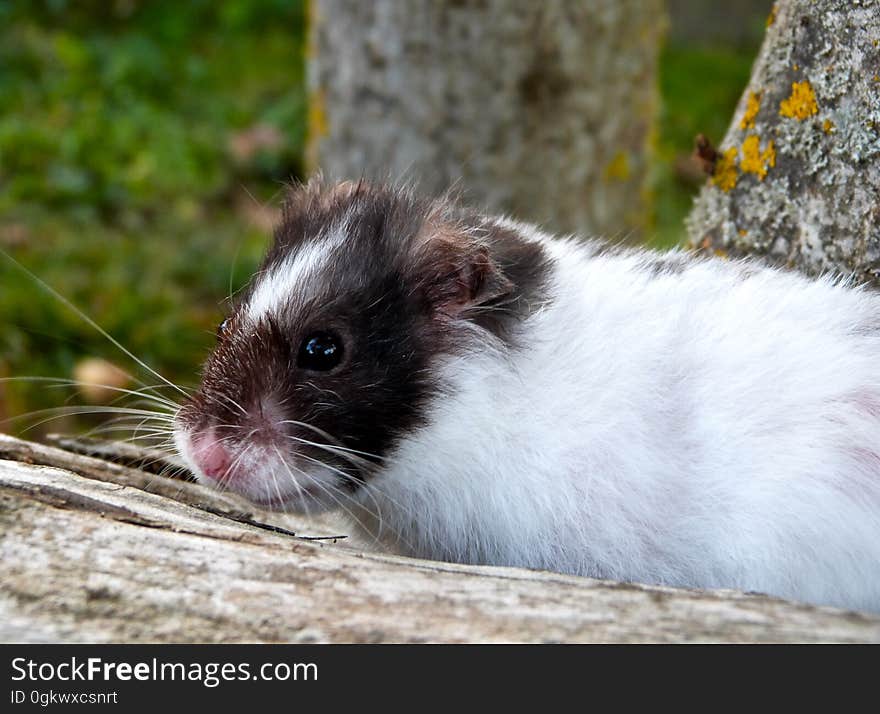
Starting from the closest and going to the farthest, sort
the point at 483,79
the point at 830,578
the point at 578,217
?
the point at 830,578 → the point at 483,79 → the point at 578,217

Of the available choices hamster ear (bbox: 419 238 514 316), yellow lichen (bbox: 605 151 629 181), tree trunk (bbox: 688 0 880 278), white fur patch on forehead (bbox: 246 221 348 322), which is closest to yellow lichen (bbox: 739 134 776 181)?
tree trunk (bbox: 688 0 880 278)

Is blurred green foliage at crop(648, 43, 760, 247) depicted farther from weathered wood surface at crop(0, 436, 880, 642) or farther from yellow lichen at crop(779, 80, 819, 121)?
weathered wood surface at crop(0, 436, 880, 642)

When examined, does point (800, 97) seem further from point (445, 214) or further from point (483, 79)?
point (483, 79)

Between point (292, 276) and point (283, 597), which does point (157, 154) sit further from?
point (283, 597)

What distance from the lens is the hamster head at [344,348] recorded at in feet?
9.83

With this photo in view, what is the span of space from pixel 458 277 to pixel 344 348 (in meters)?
0.38

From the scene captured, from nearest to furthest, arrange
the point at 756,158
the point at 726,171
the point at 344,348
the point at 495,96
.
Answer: the point at 344,348 < the point at 756,158 < the point at 726,171 < the point at 495,96

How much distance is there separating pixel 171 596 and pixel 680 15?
435 inches

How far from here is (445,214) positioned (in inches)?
132

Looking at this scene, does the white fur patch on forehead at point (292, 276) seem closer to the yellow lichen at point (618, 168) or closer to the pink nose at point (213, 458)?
the pink nose at point (213, 458)

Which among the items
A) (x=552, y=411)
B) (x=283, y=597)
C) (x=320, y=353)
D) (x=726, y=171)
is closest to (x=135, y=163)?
(x=726, y=171)

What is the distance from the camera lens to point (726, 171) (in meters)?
3.88

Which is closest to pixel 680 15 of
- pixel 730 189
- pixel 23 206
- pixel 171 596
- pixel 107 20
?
pixel 107 20

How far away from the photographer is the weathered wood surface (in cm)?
233
